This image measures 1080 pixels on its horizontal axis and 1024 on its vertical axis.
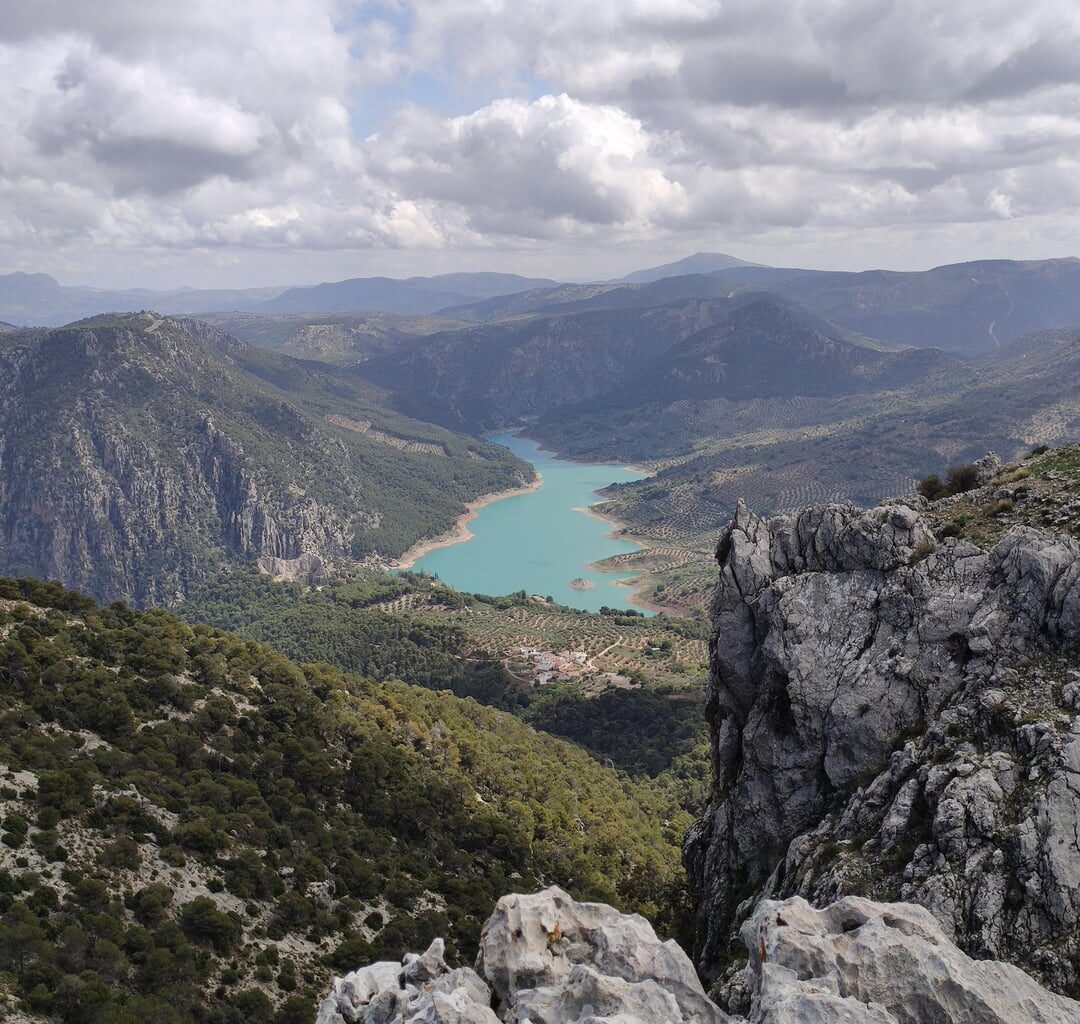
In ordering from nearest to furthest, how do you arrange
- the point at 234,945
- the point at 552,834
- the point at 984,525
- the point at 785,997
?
the point at 785,997 → the point at 984,525 → the point at 234,945 → the point at 552,834

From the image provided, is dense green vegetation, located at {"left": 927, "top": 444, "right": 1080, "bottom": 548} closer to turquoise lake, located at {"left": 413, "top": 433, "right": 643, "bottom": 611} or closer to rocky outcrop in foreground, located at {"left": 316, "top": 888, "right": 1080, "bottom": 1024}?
rocky outcrop in foreground, located at {"left": 316, "top": 888, "right": 1080, "bottom": 1024}

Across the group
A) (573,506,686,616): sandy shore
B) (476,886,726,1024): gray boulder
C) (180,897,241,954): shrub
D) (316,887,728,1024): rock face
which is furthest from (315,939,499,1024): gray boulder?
(573,506,686,616): sandy shore

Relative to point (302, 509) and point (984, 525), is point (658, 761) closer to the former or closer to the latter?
point (984, 525)

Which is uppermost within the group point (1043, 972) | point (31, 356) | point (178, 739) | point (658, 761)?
point (31, 356)

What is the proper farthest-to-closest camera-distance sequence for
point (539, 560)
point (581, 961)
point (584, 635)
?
point (539, 560)
point (584, 635)
point (581, 961)

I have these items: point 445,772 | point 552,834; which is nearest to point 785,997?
point 552,834

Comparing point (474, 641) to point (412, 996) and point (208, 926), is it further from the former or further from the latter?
point (412, 996)

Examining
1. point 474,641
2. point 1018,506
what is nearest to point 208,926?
point 1018,506
